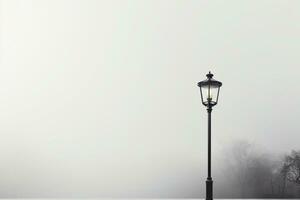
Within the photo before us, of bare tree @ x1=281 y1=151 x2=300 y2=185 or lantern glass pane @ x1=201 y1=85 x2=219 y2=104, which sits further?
bare tree @ x1=281 y1=151 x2=300 y2=185

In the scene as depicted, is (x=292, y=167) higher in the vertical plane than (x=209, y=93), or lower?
lower

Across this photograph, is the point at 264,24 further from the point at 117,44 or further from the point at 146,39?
the point at 117,44

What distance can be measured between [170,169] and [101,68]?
242 inches

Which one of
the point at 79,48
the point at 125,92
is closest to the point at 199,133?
the point at 125,92

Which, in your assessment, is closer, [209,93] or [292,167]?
[209,93]

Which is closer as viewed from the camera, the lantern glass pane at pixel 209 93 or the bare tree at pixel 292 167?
the lantern glass pane at pixel 209 93

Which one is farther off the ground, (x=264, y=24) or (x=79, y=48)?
(x=264, y=24)

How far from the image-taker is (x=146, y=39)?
20547 mm

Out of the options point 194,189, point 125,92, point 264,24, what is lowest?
point 194,189

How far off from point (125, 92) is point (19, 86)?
5412mm

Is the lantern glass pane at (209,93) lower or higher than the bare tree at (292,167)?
higher

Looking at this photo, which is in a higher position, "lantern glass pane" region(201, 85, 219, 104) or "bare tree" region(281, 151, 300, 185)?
"lantern glass pane" region(201, 85, 219, 104)

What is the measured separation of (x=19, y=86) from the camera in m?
20.6

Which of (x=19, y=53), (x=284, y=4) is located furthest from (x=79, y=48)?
(x=284, y=4)
